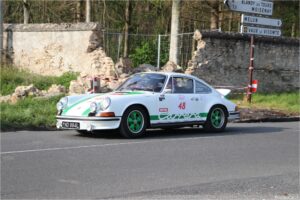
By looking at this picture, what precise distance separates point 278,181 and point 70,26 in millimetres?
17519

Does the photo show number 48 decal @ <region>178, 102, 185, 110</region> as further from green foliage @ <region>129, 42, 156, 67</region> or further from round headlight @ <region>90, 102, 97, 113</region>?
green foliage @ <region>129, 42, 156, 67</region>

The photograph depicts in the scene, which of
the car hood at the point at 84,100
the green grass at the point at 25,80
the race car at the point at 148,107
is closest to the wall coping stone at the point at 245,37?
the green grass at the point at 25,80

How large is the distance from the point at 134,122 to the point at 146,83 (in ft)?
3.96

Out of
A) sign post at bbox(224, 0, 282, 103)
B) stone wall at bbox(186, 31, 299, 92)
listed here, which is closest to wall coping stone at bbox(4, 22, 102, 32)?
stone wall at bbox(186, 31, 299, 92)

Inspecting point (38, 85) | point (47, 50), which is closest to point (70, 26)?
point (47, 50)

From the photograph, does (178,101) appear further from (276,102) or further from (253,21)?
(276,102)

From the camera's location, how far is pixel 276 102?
75.7ft

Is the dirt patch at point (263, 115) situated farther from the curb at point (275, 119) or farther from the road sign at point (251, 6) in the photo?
the road sign at point (251, 6)

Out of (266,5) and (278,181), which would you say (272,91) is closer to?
(266,5)

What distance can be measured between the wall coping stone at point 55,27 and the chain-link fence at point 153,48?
5.99 ft

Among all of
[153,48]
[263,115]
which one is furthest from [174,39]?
[263,115]

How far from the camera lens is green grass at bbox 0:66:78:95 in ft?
72.2

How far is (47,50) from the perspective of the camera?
25.7m

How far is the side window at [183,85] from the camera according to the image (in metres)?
13.5
